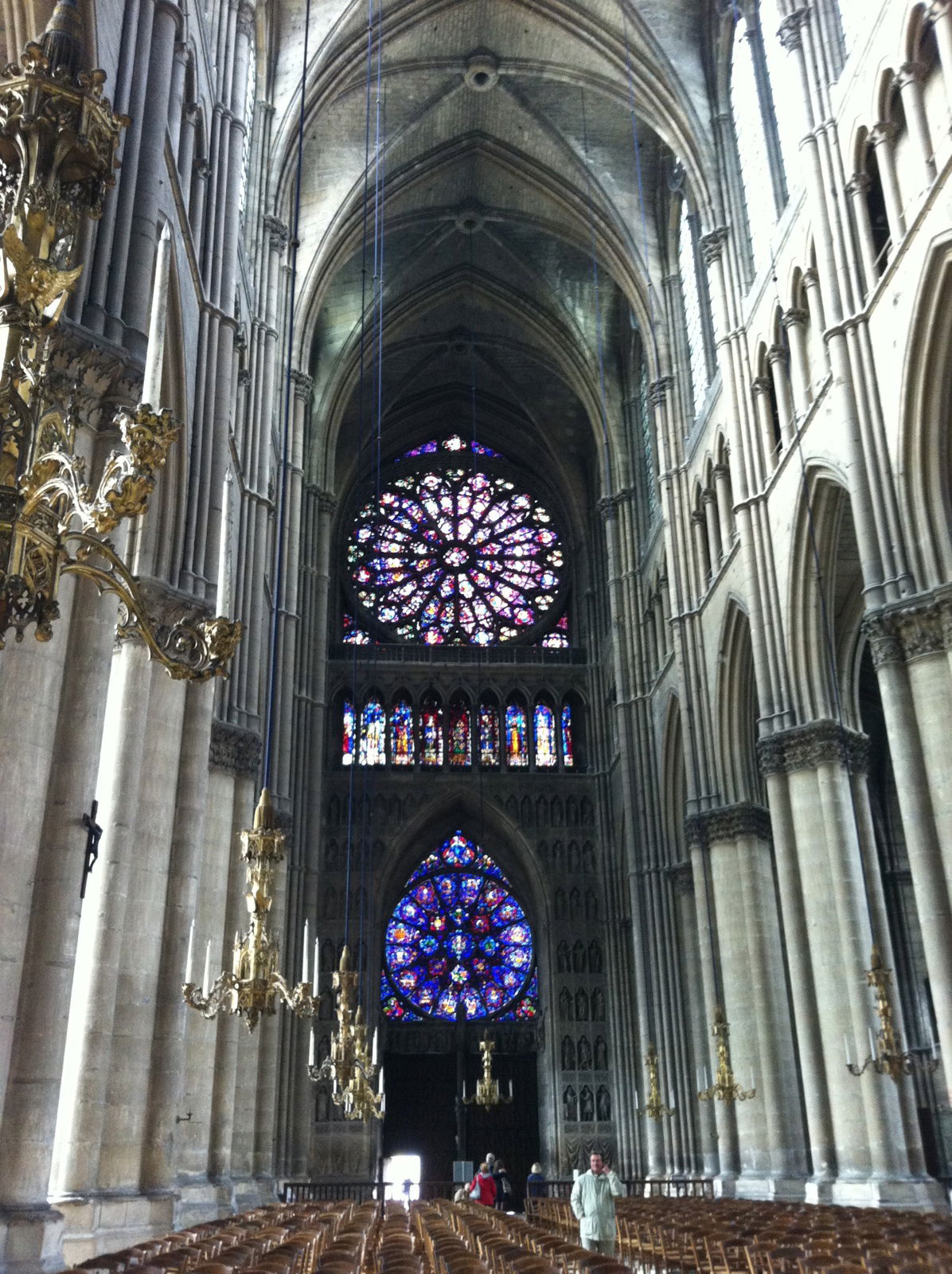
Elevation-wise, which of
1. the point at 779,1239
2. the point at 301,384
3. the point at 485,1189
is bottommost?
the point at 779,1239

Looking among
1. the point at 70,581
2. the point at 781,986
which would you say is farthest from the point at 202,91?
the point at 781,986

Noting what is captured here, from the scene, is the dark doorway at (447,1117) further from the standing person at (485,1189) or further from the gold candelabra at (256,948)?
the gold candelabra at (256,948)

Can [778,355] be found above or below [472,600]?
below

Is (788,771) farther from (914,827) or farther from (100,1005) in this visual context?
(100,1005)

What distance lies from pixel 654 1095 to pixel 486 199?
21044 mm

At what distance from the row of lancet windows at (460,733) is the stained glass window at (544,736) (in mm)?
22

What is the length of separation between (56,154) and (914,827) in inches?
476

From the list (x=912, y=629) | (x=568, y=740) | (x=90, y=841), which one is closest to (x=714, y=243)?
(x=912, y=629)

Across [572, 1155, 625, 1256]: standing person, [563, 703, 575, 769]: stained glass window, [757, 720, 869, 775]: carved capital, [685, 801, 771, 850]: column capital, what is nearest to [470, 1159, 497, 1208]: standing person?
[685, 801, 771, 850]: column capital

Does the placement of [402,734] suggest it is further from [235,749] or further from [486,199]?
[235,749]

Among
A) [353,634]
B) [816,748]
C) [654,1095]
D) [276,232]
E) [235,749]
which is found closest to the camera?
[816,748]

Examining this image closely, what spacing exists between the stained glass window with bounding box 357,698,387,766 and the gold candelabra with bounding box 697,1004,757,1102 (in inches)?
553

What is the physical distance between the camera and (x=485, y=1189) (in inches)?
832

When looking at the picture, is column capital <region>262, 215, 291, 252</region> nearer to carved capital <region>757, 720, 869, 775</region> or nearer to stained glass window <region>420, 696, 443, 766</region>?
carved capital <region>757, 720, 869, 775</region>
